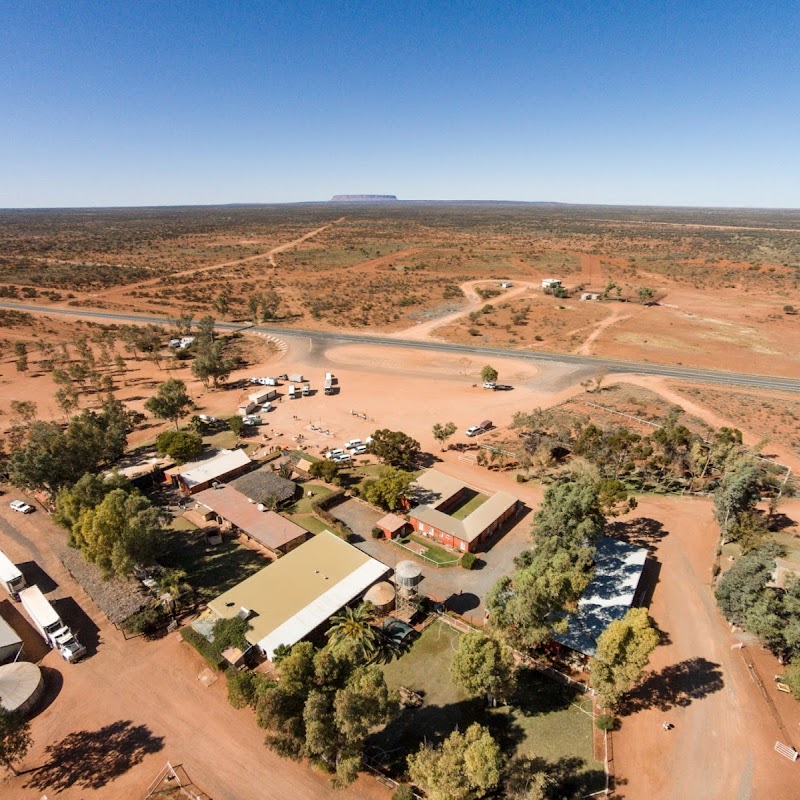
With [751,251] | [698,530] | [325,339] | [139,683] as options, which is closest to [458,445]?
[698,530]

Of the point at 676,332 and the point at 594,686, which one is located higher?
the point at 676,332

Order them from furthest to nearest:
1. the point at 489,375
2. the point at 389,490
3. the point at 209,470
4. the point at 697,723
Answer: the point at 489,375, the point at 209,470, the point at 389,490, the point at 697,723

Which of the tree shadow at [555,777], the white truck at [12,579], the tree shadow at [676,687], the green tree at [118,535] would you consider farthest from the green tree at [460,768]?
the white truck at [12,579]

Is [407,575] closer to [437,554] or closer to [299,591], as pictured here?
[437,554]

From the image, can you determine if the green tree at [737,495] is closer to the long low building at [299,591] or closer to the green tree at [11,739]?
the long low building at [299,591]

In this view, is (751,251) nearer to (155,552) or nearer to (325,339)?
(325,339)

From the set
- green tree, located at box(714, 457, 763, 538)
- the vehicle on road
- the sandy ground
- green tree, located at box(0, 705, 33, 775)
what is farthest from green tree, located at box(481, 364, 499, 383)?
green tree, located at box(0, 705, 33, 775)

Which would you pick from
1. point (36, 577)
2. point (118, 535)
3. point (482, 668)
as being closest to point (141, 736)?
point (118, 535)
